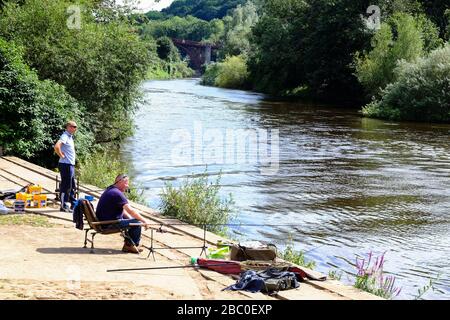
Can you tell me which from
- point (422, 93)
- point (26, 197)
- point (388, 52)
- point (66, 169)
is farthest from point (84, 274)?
point (388, 52)

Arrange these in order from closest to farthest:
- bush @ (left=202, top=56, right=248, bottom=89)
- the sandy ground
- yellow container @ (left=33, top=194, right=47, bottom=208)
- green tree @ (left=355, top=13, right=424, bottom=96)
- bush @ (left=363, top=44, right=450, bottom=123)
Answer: the sandy ground < yellow container @ (left=33, top=194, right=47, bottom=208) < bush @ (left=363, top=44, right=450, bottom=123) < green tree @ (left=355, top=13, right=424, bottom=96) < bush @ (left=202, top=56, right=248, bottom=89)

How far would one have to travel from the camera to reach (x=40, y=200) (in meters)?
12.8

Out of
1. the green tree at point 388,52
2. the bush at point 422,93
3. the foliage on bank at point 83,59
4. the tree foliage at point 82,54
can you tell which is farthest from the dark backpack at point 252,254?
the green tree at point 388,52

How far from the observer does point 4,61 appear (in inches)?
808

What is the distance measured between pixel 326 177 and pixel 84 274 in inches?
562

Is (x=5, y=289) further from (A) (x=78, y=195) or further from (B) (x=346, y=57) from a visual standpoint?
(B) (x=346, y=57)

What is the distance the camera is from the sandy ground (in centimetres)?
775

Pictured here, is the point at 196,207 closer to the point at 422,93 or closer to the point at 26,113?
the point at 26,113

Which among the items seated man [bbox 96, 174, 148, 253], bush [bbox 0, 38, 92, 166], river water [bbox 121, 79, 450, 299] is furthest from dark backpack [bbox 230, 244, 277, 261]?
bush [bbox 0, 38, 92, 166]

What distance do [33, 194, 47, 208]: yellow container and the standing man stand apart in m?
0.35

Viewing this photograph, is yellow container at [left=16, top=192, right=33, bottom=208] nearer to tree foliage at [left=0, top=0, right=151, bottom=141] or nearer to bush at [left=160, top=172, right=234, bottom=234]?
bush at [left=160, top=172, right=234, bottom=234]

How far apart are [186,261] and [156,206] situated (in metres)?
6.66

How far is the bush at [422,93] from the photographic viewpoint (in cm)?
4291

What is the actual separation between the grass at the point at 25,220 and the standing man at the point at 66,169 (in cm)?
73
